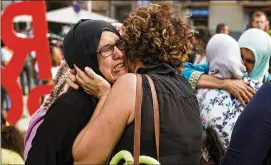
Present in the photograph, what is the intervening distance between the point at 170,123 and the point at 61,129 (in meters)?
0.44

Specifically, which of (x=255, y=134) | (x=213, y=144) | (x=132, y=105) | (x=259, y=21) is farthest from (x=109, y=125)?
(x=259, y=21)

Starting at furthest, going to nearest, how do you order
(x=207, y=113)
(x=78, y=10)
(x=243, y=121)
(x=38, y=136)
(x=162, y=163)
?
(x=78, y=10)
(x=207, y=113)
(x=243, y=121)
(x=38, y=136)
(x=162, y=163)

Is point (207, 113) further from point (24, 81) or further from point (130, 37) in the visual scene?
point (24, 81)

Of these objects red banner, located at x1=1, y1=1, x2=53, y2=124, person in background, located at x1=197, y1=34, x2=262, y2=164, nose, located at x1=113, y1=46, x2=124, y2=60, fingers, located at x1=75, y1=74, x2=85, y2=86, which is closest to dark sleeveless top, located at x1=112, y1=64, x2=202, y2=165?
nose, located at x1=113, y1=46, x2=124, y2=60

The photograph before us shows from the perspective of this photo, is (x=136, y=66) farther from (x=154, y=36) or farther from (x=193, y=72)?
(x=193, y=72)

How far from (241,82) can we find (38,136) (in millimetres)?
1340

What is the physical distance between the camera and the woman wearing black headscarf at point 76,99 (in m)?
1.88

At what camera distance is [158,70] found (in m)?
1.93

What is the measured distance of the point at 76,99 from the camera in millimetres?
1928

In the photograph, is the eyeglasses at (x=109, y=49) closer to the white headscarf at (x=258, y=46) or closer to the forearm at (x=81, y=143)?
the forearm at (x=81, y=143)

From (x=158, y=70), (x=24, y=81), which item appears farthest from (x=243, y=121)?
(x=24, y=81)

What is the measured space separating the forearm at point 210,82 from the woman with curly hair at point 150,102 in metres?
0.81

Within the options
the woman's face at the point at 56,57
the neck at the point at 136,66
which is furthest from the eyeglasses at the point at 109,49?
the woman's face at the point at 56,57

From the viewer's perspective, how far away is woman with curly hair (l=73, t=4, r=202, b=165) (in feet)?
5.79
